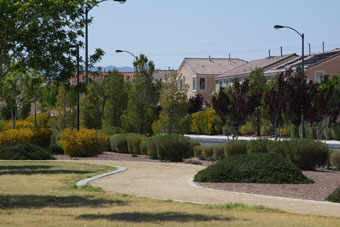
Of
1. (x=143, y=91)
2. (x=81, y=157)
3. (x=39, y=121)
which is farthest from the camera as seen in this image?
(x=39, y=121)

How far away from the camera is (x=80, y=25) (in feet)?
54.0

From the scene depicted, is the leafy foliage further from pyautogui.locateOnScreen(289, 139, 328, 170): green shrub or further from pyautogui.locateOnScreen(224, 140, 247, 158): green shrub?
pyautogui.locateOnScreen(289, 139, 328, 170): green shrub

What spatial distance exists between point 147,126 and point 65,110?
11.6 metres

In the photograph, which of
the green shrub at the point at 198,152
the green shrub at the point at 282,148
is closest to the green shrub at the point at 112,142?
the green shrub at the point at 198,152

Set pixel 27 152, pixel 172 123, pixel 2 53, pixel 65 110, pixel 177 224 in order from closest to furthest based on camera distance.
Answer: pixel 177 224 < pixel 2 53 < pixel 27 152 < pixel 172 123 < pixel 65 110

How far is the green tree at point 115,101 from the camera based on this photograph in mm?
42250

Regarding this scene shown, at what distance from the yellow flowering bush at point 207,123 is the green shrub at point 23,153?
103 feet

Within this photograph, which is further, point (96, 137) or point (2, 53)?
point (96, 137)

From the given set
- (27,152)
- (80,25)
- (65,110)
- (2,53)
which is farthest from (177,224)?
(65,110)

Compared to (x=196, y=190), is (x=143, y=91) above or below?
above

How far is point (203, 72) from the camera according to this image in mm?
77500

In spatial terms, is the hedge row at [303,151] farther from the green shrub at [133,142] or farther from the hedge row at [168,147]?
the green shrub at [133,142]

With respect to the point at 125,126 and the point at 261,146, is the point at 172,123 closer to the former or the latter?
the point at 125,126

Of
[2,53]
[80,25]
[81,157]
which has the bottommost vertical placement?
[81,157]
